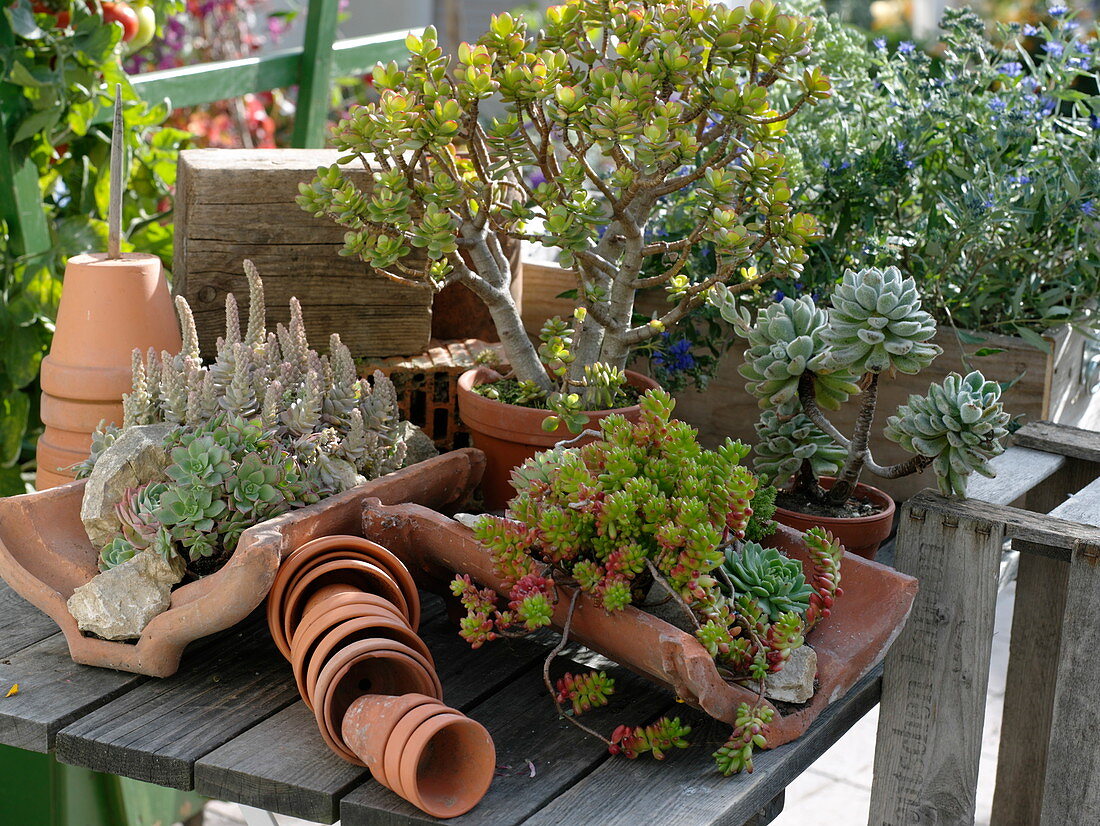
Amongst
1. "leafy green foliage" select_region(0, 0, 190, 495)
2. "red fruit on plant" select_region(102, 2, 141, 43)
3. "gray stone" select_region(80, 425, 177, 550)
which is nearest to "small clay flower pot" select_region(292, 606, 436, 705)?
"gray stone" select_region(80, 425, 177, 550)

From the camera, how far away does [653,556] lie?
1.29 metres

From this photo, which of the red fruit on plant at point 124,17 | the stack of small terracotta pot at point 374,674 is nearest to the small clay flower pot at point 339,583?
the stack of small terracotta pot at point 374,674

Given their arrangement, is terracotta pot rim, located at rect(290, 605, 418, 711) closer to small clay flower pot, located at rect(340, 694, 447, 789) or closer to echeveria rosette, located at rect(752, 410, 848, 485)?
small clay flower pot, located at rect(340, 694, 447, 789)

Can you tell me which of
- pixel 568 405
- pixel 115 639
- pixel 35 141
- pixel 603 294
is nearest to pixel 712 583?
pixel 568 405

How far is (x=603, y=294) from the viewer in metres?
1.71

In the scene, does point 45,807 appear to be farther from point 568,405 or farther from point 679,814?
point 679,814

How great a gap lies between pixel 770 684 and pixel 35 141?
2125 millimetres

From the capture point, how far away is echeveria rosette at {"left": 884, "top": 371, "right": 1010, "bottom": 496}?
143 cm

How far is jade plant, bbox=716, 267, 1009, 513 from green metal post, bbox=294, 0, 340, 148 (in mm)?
2013

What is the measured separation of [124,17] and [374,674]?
196 cm

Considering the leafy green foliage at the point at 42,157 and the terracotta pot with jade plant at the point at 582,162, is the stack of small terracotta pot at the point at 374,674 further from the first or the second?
the leafy green foliage at the point at 42,157

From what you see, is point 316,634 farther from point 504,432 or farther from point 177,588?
point 504,432

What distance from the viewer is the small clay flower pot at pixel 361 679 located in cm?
118

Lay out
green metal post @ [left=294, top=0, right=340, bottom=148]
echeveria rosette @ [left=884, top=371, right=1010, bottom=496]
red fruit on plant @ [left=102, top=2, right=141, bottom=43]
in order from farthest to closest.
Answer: green metal post @ [left=294, top=0, right=340, bottom=148] → red fruit on plant @ [left=102, top=2, right=141, bottom=43] → echeveria rosette @ [left=884, top=371, right=1010, bottom=496]
